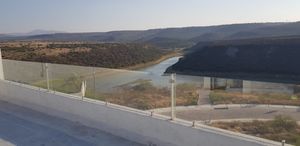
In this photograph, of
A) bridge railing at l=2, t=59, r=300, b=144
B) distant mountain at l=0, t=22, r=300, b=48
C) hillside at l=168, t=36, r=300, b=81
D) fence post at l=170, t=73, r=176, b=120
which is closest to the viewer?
fence post at l=170, t=73, r=176, b=120

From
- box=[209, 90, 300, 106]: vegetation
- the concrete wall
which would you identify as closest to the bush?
box=[209, 90, 300, 106]: vegetation

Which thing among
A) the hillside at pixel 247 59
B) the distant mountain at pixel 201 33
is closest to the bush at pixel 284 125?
the hillside at pixel 247 59

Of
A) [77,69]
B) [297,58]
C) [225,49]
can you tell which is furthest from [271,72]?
[77,69]

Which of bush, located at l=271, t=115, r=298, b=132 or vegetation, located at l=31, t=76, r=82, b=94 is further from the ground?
vegetation, located at l=31, t=76, r=82, b=94

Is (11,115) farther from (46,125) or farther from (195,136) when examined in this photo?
(195,136)

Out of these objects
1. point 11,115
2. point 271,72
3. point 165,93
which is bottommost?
point 271,72

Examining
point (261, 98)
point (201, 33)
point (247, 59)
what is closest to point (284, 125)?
point (261, 98)

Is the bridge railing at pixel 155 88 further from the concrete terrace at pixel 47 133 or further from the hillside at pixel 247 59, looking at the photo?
the hillside at pixel 247 59

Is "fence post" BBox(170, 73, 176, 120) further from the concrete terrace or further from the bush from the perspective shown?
the bush
